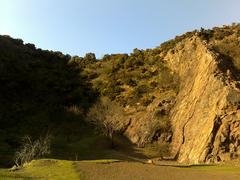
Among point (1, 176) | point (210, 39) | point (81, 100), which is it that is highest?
point (210, 39)

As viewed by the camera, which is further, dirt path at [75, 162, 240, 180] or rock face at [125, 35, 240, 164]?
rock face at [125, 35, 240, 164]

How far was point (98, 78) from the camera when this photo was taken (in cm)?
8219

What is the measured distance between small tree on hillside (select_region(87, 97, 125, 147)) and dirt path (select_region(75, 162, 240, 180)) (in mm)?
26373

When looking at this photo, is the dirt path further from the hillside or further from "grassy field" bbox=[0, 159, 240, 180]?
the hillside

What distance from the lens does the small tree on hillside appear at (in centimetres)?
5978

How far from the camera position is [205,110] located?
53.0 m

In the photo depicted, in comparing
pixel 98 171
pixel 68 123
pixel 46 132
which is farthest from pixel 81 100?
pixel 98 171

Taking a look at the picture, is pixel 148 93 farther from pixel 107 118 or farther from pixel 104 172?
pixel 104 172

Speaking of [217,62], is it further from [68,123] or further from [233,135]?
[68,123]

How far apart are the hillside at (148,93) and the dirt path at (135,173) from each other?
617 inches

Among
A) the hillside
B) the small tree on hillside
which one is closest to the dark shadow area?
the hillside

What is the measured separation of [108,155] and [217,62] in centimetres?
1669

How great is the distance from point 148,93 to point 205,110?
1772 cm

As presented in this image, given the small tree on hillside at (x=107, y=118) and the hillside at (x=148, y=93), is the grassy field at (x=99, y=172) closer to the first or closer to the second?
the hillside at (x=148, y=93)
